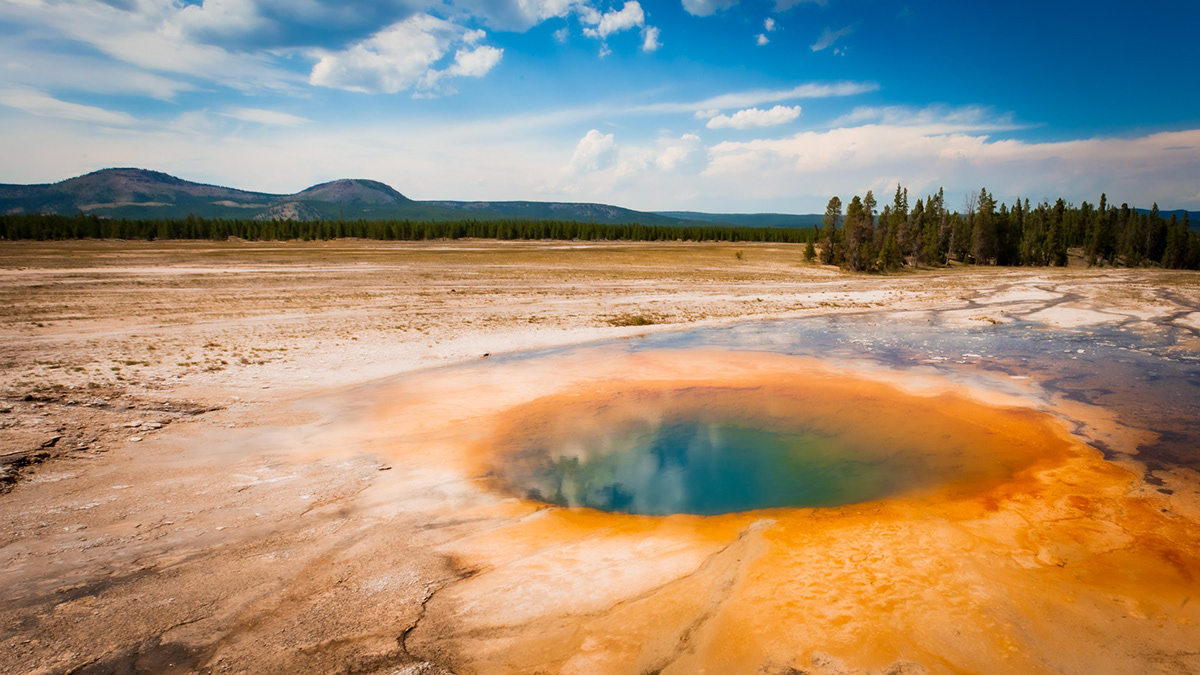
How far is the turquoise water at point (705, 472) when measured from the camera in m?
8.34

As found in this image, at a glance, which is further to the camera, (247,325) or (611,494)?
(247,325)

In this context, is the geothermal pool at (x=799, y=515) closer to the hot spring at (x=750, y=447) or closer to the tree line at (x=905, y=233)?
the hot spring at (x=750, y=447)

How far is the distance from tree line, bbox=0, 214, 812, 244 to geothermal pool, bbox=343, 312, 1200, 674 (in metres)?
87.7

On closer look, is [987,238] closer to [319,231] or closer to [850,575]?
[850,575]

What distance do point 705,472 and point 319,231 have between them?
126m

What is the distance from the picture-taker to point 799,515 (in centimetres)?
779

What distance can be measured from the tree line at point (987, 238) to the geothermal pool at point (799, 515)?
A: 4693 cm

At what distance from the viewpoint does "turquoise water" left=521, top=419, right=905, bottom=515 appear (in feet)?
27.3

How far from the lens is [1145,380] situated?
15.3m

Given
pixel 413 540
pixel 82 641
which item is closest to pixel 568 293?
pixel 413 540

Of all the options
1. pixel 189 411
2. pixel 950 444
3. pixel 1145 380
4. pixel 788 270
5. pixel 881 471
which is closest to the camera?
pixel 881 471

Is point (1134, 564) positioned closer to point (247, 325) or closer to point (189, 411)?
point (189, 411)

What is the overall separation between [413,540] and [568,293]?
26.3m

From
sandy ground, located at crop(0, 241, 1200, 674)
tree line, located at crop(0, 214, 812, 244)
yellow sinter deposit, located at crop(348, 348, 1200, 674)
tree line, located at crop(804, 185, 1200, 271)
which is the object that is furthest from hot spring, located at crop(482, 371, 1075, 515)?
tree line, located at crop(0, 214, 812, 244)
